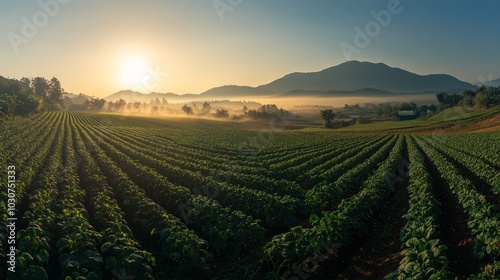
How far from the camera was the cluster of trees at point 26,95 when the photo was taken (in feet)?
270

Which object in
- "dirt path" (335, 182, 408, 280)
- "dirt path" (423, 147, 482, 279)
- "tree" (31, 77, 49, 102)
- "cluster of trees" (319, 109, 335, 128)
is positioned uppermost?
"tree" (31, 77, 49, 102)

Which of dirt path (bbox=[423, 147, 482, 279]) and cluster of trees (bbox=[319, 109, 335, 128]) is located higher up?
cluster of trees (bbox=[319, 109, 335, 128])

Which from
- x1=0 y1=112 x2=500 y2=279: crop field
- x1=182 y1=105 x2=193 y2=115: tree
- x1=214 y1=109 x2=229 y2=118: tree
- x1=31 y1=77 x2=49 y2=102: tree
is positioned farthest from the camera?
x1=182 y1=105 x2=193 y2=115: tree

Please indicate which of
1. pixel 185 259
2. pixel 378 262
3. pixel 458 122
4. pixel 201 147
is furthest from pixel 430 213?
pixel 458 122

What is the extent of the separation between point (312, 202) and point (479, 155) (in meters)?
23.8

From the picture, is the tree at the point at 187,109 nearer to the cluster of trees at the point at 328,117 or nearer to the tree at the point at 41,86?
the tree at the point at 41,86

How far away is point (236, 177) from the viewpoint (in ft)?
66.4

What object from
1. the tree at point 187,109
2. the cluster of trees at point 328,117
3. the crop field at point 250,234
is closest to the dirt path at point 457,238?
the crop field at point 250,234

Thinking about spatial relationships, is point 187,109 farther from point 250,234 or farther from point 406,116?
point 250,234

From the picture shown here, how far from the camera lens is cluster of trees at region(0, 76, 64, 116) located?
8229 centimetres

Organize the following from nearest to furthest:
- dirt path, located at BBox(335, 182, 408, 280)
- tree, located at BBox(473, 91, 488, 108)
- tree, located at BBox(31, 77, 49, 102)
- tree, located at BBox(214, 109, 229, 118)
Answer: dirt path, located at BBox(335, 182, 408, 280) → tree, located at BBox(473, 91, 488, 108) → tree, located at BBox(31, 77, 49, 102) → tree, located at BBox(214, 109, 229, 118)

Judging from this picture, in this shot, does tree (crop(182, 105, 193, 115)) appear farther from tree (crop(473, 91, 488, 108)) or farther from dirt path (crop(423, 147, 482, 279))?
dirt path (crop(423, 147, 482, 279))

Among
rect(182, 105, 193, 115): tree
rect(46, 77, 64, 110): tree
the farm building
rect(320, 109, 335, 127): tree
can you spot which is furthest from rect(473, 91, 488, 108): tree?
rect(46, 77, 64, 110): tree

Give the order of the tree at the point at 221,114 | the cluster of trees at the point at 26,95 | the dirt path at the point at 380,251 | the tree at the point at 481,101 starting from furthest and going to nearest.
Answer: the tree at the point at 221,114, the tree at the point at 481,101, the cluster of trees at the point at 26,95, the dirt path at the point at 380,251
